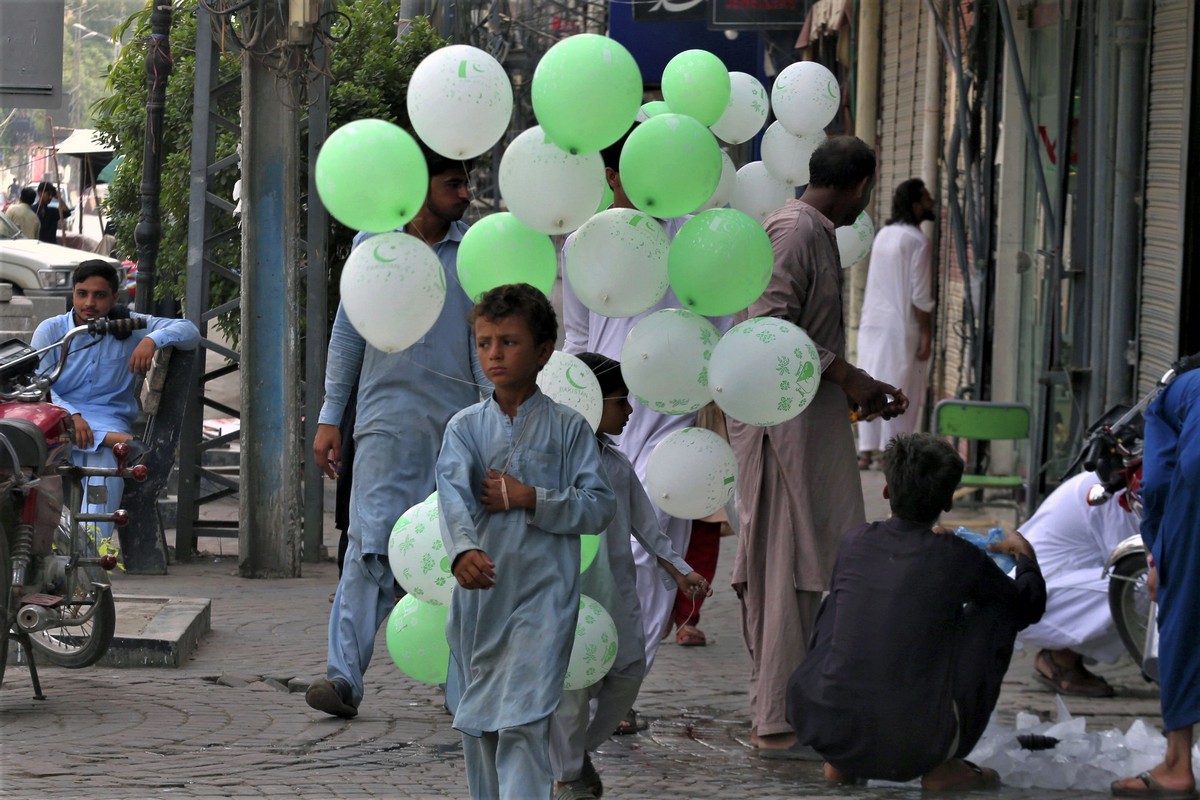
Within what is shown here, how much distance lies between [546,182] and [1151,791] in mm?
2450

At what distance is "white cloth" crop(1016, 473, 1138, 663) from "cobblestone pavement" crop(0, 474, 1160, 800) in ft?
0.77

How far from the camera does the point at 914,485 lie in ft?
17.0

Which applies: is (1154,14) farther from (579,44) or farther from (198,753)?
(198,753)

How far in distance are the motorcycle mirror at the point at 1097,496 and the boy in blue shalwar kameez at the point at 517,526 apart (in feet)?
10.2

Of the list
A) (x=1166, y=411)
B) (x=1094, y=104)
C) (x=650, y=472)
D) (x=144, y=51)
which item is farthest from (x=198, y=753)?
(x=144, y=51)

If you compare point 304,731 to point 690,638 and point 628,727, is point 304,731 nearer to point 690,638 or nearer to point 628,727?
point 628,727

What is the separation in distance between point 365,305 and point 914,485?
167 centimetres

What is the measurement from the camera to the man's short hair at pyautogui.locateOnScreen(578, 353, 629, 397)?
527 cm

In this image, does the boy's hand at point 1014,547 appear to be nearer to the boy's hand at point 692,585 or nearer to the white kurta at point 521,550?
the boy's hand at point 692,585

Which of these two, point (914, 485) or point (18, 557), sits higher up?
point (914, 485)

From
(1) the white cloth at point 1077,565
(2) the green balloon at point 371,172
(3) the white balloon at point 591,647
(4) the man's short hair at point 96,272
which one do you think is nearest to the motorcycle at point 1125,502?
(1) the white cloth at point 1077,565

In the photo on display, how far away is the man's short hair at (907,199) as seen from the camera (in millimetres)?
12422

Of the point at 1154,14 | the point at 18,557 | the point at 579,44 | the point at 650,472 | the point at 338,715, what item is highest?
the point at 1154,14

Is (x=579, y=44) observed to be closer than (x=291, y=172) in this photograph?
Yes
